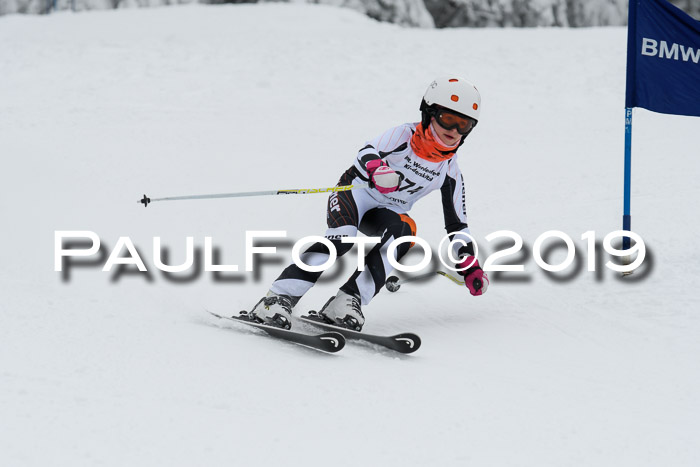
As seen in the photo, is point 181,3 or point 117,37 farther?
Result: point 181,3

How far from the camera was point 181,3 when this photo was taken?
17.8m

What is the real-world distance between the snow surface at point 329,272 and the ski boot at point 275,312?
0.15 metres

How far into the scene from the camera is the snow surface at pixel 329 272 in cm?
320

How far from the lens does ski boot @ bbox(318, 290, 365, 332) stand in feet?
15.5

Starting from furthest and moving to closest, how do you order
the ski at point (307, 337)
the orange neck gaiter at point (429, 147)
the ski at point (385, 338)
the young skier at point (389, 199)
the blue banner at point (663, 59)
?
the blue banner at point (663, 59)
the orange neck gaiter at point (429, 147)
the young skier at point (389, 199)
the ski at point (385, 338)
the ski at point (307, 337)

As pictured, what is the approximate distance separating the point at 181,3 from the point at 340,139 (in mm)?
8651

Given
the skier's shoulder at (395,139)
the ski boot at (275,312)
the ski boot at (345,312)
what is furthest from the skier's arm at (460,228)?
the ski boot at (275,312)

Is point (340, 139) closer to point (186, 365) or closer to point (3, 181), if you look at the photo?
point (3, 181)

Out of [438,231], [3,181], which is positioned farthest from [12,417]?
[3,181]

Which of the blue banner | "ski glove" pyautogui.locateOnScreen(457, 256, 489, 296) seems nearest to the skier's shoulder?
"ski glove" pyautogui.locateOnScreen(457, 256, 489, 296)

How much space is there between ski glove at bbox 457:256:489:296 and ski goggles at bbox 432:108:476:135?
0.85 m

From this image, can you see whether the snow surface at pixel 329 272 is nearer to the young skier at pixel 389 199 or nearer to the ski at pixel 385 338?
the ski at pixel 385 338

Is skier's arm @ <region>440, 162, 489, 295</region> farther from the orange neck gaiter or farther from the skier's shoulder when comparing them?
the skier's shoulder

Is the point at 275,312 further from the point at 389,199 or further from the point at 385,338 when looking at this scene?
the point at 389,199
